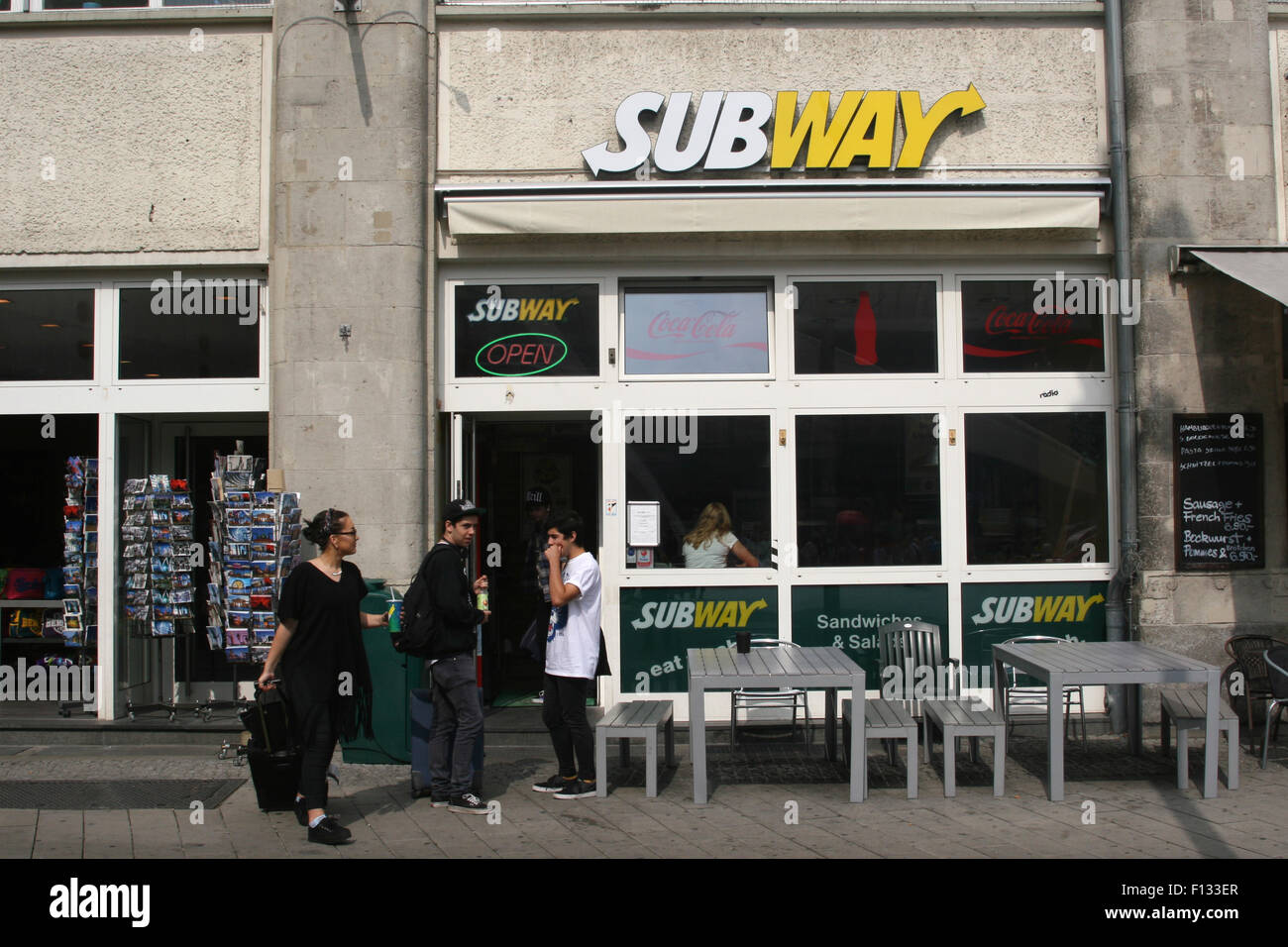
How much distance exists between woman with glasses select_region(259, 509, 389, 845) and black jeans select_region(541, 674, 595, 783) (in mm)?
1185

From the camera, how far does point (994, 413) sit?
8.93 meters

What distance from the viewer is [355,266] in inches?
341

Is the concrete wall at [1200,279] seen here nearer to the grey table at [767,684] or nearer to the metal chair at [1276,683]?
the metal chair at [1276,683]

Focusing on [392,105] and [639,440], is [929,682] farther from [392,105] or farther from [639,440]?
[392,105]

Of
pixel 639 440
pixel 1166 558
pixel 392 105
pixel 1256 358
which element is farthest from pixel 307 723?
pixel 1256 358

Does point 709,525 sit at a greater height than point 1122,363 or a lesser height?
lesser

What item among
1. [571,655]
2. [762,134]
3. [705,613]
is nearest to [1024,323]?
[762,134]

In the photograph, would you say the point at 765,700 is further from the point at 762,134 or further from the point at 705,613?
the point at 762,134

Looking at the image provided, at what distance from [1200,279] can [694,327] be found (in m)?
3.85

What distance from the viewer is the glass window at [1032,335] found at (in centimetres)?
896

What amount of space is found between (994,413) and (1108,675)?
3.02 m

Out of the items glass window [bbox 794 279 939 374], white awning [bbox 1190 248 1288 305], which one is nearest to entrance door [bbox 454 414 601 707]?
glass window [bbox 794 279 939 374]

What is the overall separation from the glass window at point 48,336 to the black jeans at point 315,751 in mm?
Result: 4582

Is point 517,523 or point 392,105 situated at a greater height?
point 392,105
